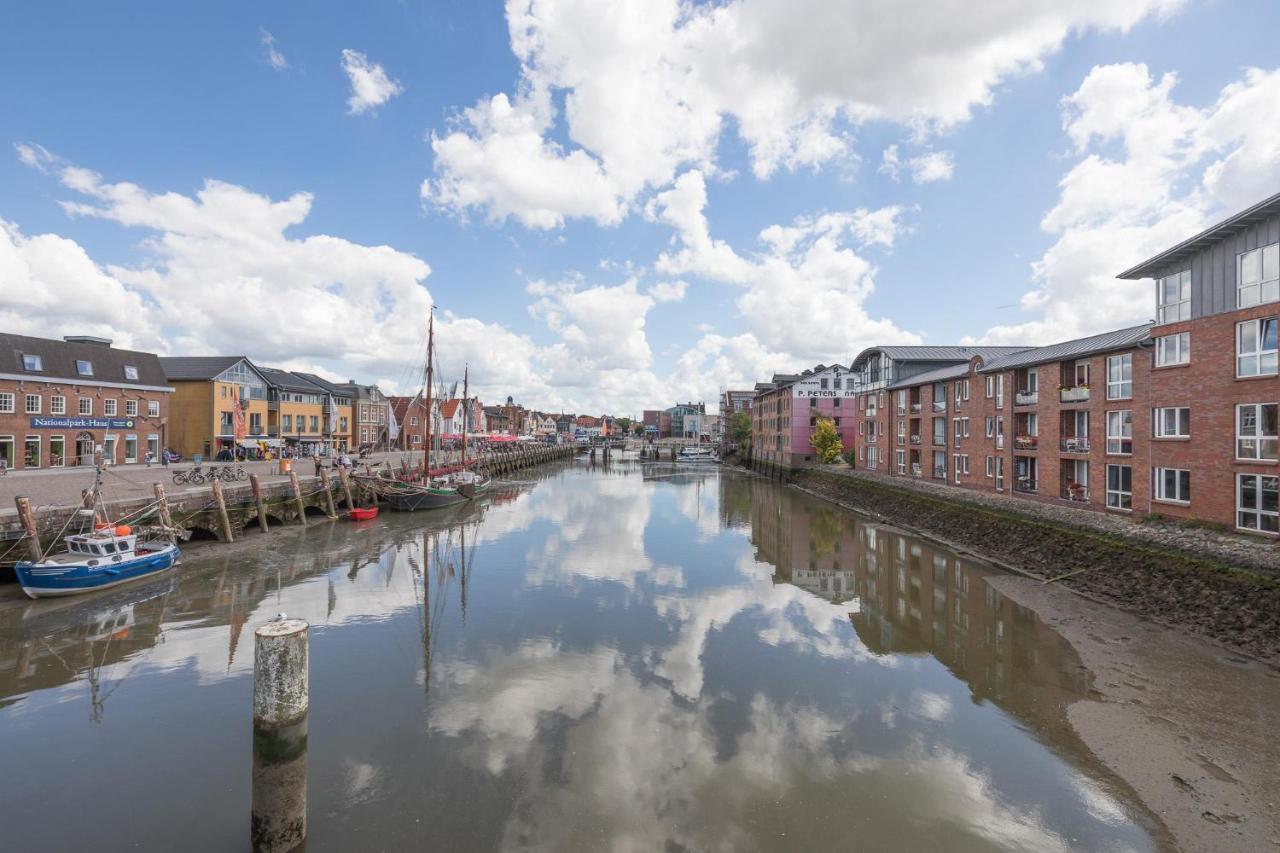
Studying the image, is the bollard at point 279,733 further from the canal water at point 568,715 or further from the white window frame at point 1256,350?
the white window frame at point 1256,350

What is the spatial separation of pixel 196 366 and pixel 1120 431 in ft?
232

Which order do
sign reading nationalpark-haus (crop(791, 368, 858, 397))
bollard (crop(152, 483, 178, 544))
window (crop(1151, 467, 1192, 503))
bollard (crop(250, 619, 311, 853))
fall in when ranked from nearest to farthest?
bollard (crop(250, 619, 311, 853)) → window (crop(1151, 467, 1192, 503)) → bollard (crop(152, 483, 178, 544)) → sign reading nationalpark-haus (crop(791, 368, 858, 397))

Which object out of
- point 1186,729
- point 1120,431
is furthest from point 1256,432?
point 1186,729

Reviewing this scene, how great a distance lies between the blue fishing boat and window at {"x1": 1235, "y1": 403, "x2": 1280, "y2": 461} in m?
37.2

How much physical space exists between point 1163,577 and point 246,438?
220 feet

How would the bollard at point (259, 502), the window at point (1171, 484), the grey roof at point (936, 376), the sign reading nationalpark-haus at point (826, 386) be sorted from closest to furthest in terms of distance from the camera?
1. the window at point (1171, 484)
2. the bollard at point (259, 502)
3. the grey roof at point (936, 376)
4. the sign reading nationalpark-haus at point (826, 386)

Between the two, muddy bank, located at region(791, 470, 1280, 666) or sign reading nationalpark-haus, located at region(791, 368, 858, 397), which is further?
sign reading nationalpark-haus, located at region(791, 368, 858, 397)

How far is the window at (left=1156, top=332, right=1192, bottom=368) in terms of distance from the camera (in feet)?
68.0

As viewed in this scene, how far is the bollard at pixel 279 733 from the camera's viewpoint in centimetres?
678

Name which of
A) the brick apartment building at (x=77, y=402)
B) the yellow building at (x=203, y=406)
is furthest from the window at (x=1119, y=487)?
the yellow building at (x=203, y=406)

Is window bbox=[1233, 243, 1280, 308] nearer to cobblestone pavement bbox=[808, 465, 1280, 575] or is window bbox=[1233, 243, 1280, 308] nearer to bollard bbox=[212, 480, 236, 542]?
cobblestone pavement bbox=[808, 465, 1280, 575]

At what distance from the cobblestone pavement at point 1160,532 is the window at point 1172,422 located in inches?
132

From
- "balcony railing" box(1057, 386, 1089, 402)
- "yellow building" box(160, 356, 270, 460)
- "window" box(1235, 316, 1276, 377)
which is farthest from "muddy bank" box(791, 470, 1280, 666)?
"yellow building" box(160, 356, 270, 460)

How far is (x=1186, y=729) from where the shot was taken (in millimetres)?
10680
